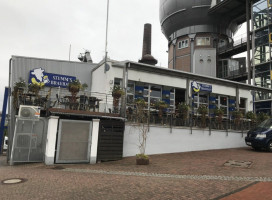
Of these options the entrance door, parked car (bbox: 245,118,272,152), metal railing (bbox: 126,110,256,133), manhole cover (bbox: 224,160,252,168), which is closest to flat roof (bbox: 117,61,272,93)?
metal railing (bbox: 126,110,256,133)

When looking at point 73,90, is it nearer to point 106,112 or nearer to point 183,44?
point 106,112

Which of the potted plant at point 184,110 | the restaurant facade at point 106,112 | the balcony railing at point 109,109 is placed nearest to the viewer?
the restaurant facade at point 106,112

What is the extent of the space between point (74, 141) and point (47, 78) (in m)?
8.49

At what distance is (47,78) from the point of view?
18.6 m

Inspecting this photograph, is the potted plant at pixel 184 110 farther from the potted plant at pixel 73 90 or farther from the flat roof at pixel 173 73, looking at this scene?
the potted plant at pixel 73 90

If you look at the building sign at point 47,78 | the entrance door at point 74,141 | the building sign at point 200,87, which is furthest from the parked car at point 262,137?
the building sign at point 47,78

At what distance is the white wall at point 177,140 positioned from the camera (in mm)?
13812

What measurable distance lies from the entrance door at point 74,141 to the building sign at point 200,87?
9.88 metres

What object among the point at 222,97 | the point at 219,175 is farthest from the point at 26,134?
the point at 222,97

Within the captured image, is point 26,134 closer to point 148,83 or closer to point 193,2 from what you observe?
point 148,83

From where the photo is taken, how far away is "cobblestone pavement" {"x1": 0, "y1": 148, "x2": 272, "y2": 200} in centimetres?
646

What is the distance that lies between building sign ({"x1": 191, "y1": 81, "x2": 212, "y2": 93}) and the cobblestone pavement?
8.69 metres

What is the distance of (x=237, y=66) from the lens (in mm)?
35531

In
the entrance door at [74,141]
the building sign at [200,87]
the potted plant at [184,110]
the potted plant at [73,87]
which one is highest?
the building sign at [200,87]
